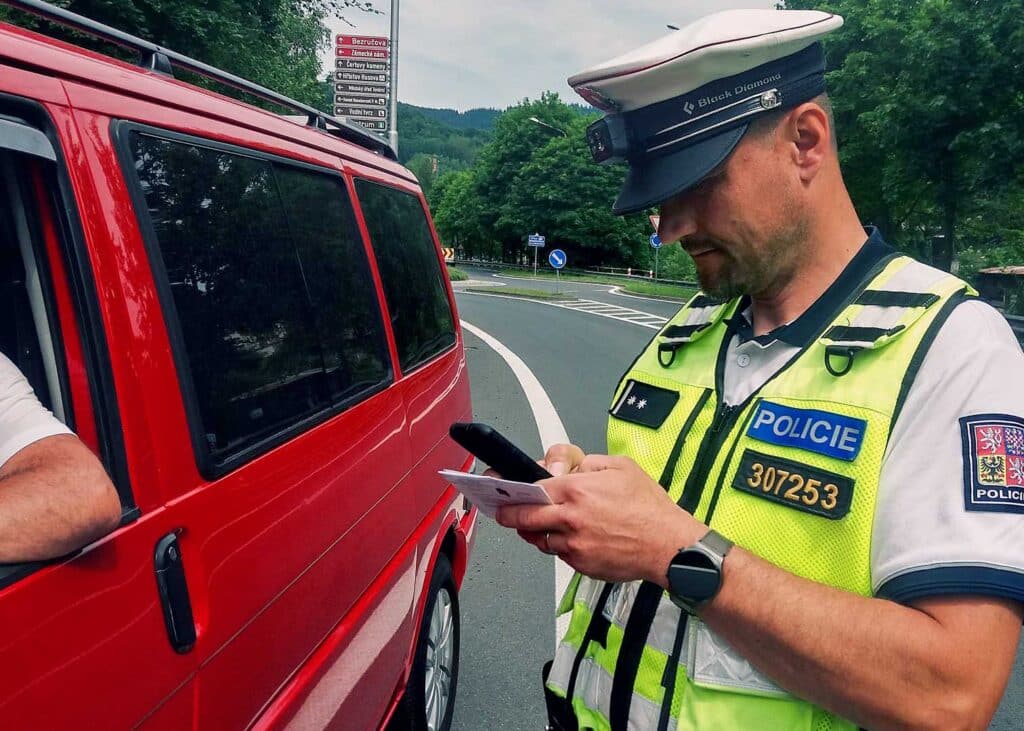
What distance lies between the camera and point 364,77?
16703mm

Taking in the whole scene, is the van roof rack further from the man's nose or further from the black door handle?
the man's nose

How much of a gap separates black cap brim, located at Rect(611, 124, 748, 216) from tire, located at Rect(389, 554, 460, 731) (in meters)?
1.78

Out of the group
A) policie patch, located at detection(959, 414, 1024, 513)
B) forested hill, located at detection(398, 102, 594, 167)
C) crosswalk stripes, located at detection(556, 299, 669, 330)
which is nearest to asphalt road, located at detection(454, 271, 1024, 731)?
crosswalk stripes, located at detection(556, 299, 669, 330)

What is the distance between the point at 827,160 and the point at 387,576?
1.61m

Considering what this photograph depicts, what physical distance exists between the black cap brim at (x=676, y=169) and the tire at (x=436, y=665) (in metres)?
1.78

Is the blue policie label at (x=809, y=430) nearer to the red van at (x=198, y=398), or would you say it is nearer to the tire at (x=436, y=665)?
the red van at (x=198, y=398)

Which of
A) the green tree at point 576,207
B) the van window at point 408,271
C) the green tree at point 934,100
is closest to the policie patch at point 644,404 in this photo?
the van window at point 408,271

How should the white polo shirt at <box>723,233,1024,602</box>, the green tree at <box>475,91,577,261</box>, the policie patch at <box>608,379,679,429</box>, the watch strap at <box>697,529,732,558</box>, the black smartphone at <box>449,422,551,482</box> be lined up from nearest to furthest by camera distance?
the white polo shirt at <box>723,233,1024,602</box>, the watch strap at <box>697,529,732,558</box>, the black smartphone at <box>449,422,551,482</box>, the policie patch at <box>608,379,679,429</box>, the green tree at <box>475,91,577,261</box>

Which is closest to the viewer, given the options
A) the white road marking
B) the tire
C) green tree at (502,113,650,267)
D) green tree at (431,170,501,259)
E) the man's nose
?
the man's nose

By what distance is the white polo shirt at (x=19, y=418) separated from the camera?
1.21 m

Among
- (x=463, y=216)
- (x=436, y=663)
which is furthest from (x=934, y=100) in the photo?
(x=463, y=216)

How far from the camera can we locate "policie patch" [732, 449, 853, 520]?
106cm

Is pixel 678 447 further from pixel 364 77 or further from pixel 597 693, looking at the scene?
pixel 364 77

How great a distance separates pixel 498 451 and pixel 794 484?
1.46 ft
